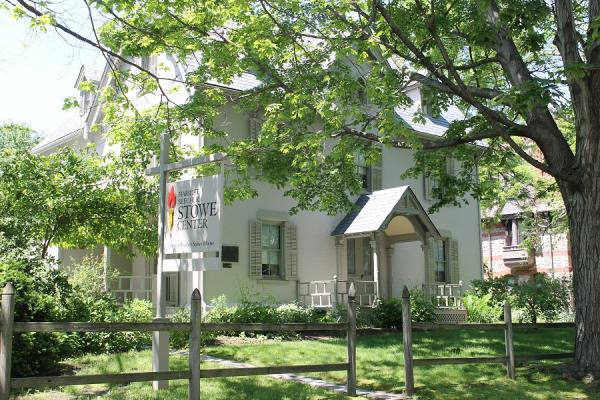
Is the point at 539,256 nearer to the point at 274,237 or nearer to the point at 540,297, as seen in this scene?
the point at 540,297

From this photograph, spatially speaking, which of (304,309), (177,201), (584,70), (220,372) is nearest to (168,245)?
(177,201)

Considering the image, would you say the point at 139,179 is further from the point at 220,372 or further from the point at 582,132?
the point at 582,132

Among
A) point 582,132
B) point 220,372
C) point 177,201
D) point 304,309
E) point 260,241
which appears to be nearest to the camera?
point 220,372

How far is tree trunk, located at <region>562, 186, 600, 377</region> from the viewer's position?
980 centimetres

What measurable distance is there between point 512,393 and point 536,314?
1311cm

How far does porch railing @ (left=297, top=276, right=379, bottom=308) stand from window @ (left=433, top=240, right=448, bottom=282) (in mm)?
4970

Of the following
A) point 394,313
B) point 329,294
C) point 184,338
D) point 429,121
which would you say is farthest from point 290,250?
point 429,121

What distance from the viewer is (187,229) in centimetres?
842

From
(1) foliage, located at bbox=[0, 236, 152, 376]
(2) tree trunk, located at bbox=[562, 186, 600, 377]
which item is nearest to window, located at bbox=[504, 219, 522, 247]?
(2) tree trunk, located at bbox=[562, 186, 600, 377]

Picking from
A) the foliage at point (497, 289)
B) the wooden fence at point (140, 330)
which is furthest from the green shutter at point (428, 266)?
the wooden fence at point (140, 330)

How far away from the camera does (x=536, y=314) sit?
2106 centimetres

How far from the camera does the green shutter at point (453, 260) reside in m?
24.5

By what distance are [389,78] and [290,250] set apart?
9.36m

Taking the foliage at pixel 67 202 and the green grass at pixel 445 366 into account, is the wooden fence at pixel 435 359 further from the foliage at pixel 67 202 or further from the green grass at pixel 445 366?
the foliage at pixel 67 202
